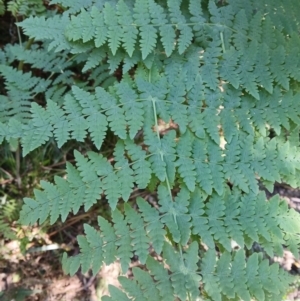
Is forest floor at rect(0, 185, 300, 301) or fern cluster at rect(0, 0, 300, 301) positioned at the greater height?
fern cluster at rect(0, 0, 300, 301)

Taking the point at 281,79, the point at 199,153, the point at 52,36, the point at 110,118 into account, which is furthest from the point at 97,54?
the point at 281,79

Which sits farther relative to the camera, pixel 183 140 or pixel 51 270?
pixel 51 270

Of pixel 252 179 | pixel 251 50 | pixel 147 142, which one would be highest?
pixel 251 50

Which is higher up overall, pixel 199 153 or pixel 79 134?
pixel 79 134

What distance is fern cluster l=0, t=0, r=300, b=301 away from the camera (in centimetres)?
193

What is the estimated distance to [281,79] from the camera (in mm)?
2191

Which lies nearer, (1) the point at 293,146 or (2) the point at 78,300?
(1) the point at 293,146

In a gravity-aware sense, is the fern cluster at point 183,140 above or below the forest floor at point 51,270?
above

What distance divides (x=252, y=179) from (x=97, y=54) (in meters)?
1.14

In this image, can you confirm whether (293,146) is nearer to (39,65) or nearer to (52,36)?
(52,36)

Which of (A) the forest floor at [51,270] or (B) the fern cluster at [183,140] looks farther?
(A) the forest floor at [51,270]

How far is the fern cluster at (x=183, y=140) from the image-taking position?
1929 mm

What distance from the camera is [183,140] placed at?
213 cm

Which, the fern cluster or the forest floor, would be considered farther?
the forest floor
